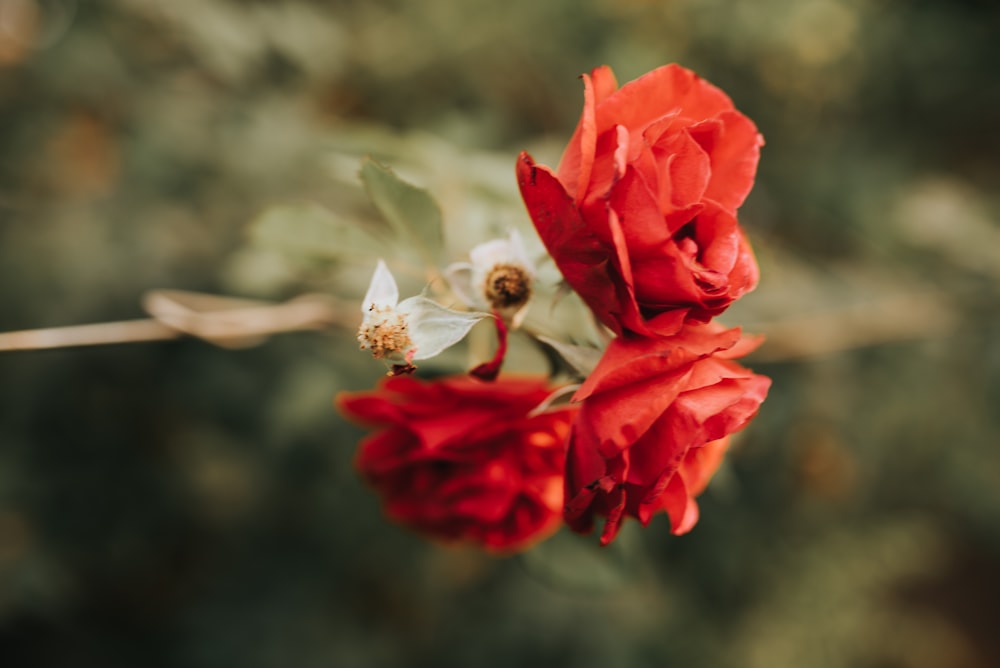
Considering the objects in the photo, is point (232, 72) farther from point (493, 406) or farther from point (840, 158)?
point (840, 158)

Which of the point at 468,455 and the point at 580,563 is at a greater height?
the point at 468,455

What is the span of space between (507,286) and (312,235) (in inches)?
11.8

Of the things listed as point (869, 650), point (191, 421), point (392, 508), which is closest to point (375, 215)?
point (191, 421)

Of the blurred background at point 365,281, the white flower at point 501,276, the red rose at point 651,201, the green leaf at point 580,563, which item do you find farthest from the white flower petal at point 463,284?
the blurred background at point 365,281

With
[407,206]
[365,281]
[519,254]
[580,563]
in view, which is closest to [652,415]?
[519,254]

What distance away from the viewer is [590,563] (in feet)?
3.04

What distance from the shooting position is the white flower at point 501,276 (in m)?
0.66

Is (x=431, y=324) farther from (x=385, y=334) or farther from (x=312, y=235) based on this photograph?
(x=312, y=235)

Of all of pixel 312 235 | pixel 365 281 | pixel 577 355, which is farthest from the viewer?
pixel 365 281

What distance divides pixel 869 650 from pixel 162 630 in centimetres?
260

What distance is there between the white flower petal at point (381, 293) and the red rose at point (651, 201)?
0.13 m

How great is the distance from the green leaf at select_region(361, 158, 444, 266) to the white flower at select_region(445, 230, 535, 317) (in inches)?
2.6

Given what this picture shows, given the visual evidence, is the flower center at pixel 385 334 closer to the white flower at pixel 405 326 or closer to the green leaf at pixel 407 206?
the white flower at pixel 405 326

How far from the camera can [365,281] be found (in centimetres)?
124
